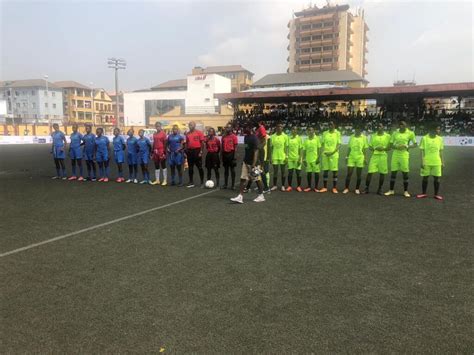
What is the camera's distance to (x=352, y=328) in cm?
338

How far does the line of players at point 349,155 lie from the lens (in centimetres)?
946

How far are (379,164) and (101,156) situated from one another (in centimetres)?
895

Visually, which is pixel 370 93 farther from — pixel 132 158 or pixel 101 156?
pixel 101 156

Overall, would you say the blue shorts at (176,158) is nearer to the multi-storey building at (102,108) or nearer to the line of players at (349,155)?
the line of players at (349,155)

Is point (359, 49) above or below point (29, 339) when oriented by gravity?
above

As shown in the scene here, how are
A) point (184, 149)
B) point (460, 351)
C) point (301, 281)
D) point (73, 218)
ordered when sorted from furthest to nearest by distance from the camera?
point (184, 149), point (73, 218), point (301, 281), point (460, 351)

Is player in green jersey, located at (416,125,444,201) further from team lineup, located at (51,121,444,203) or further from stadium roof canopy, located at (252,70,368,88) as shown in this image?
stadium roof canopy, located at (252,70,368,88)

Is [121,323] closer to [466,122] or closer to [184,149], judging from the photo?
[184,149]

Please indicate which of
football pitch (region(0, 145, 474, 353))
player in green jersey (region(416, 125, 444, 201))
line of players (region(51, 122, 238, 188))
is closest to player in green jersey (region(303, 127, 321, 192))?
line of players (region(51, 122, 238, 188))

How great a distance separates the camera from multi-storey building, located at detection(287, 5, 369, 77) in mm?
87750

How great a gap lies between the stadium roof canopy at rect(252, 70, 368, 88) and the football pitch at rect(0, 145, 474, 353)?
6148 centimetres

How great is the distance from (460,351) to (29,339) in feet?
11.7

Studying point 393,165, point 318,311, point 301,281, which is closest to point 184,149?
point 393,165

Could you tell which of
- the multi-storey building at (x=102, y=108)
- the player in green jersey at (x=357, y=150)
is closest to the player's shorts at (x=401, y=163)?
the player in green jersey at (x=357, y=150)
